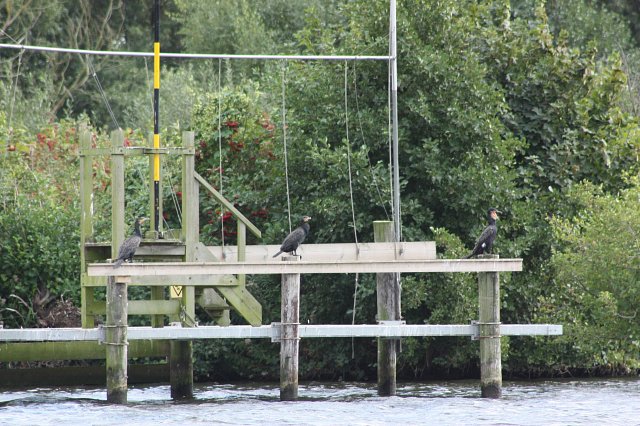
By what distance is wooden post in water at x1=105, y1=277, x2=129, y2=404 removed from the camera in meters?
18.7

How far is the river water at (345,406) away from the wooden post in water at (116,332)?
39cm

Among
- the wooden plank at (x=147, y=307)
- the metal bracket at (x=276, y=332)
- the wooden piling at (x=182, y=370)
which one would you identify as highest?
the wooden plank at (x=147, y=307)

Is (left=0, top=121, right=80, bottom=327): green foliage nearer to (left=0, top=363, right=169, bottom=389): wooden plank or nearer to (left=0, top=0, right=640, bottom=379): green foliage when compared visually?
(left=0, top=0, right=640, bottom=379): green foliage

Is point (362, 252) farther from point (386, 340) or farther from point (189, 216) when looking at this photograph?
point (189, 216)

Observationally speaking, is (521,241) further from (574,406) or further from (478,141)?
(574,406)

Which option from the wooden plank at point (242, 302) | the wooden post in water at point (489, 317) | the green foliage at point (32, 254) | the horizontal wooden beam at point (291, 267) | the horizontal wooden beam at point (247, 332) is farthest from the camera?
the green foliage at point (32, 254)

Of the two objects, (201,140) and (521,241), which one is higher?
(201,140)

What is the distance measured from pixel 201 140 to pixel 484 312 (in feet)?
30.1

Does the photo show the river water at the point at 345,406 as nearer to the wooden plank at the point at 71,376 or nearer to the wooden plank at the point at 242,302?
the wooden plank at the point at 71,376

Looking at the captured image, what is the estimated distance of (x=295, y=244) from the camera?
64.7 ft

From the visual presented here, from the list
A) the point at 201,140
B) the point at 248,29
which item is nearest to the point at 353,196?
the point at 201,140

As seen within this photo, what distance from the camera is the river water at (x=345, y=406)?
→ 18.6 metres

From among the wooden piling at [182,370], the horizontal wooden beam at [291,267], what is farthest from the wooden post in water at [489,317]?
the wooden piling at [182,370]

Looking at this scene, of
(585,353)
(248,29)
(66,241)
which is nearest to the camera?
(585,353)
